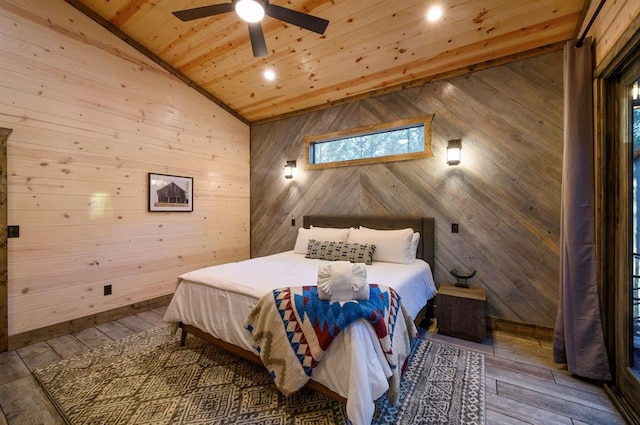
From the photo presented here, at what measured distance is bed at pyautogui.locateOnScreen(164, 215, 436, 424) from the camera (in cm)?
153

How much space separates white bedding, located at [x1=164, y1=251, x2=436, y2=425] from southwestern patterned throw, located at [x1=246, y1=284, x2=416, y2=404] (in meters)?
0.07

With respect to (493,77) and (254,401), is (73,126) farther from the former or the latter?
(493,77)

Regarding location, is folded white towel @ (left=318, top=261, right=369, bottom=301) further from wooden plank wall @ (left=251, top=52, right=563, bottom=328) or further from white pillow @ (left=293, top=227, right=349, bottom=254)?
wooden plank wall @ (left=251, top=52, right=563, bottom=328)

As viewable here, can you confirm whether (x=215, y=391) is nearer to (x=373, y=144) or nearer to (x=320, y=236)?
(x=320, y=236)

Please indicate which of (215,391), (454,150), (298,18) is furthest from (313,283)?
(454,150)

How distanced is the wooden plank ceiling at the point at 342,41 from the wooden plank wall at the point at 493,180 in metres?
0.26

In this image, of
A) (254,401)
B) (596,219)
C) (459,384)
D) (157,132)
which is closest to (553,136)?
(596,219)

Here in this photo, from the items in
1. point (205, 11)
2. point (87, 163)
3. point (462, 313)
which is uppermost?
point (205, 11)

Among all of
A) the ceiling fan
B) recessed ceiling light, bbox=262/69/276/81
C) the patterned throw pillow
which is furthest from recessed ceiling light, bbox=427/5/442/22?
the patterned throw pillow

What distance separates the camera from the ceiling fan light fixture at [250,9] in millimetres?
1887

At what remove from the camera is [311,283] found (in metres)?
2.21

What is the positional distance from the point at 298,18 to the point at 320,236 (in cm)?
242

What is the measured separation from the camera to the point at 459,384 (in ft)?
6.60

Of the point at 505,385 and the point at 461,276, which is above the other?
the point at 461,276
